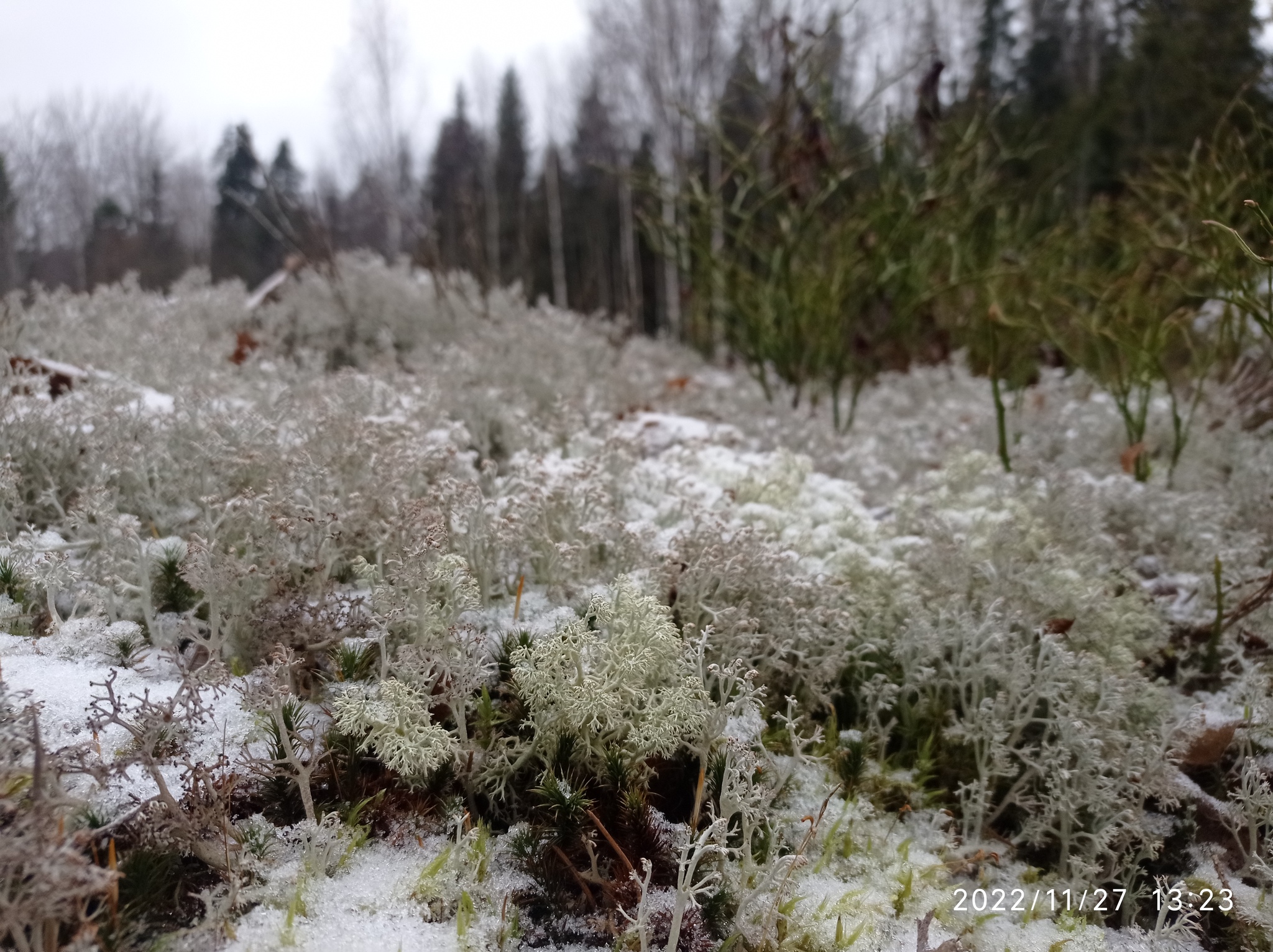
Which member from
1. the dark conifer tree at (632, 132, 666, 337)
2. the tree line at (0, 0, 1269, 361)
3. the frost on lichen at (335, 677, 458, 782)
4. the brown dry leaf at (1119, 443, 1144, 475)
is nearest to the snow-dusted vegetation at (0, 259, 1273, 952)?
the frost on lichen at (335, 677, 458, 782)

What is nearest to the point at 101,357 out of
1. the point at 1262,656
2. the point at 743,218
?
the point at 743,218

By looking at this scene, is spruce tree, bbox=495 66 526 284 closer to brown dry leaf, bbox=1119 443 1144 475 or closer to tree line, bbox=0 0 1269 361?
tree line, bbox=0 0 1269 361

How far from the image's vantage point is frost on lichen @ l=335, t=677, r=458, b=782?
6.12 feet

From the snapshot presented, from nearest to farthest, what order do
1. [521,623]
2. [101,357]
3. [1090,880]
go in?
1. [1090,880]
2. [521,623]
3. [101,357]

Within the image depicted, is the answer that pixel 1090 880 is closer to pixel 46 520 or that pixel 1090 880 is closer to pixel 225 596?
pixel 225 596

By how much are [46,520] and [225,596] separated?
104 cm

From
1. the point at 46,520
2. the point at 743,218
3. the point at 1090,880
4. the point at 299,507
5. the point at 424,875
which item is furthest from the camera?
the point at 743,218

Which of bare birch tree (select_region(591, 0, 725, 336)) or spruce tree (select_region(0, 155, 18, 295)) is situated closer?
spruce tree (select_region(0, 155, 18, 295))

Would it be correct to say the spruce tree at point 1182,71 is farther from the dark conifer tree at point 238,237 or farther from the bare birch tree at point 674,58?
the dark conifer tree at point 238,237

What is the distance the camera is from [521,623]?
2.51 meters

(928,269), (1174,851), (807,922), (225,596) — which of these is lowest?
(1174,851)
